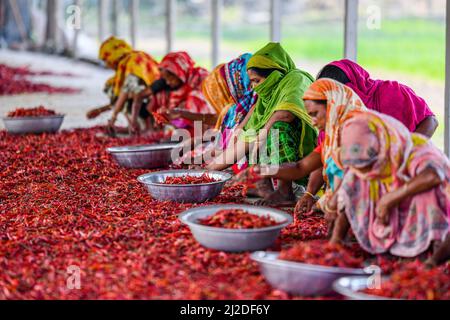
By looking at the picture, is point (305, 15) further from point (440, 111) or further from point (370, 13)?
point (370, 13)

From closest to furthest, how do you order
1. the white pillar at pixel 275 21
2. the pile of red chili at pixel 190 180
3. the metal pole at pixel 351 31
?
1. the pile of red chili at pixel 190 180
2. the metal pole at pixel 351 31
3. the white pillar at pixel 275 21

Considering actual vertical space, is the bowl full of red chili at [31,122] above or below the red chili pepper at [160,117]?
below

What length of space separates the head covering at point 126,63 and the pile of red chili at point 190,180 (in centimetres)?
334

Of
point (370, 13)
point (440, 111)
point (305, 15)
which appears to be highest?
point (305, 15)

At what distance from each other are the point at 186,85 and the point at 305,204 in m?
3.29

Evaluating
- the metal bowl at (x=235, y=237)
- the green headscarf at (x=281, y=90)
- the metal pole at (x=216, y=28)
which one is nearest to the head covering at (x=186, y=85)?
the green headscarf at (x=281, y=90)

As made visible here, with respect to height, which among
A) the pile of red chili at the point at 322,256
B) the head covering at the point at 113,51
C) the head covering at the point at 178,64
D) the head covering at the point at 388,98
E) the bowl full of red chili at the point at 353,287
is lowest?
the bowl full of red chili at the point at 353,287

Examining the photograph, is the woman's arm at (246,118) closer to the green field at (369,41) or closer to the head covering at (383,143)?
the head covering at (383,143)

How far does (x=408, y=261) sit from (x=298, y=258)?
0.61 metres

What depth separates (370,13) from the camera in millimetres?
5547

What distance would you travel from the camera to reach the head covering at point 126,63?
319 inches

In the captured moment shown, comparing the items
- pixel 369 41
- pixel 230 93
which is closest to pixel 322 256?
pixel 230 93

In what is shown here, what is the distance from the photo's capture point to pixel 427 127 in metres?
4.29

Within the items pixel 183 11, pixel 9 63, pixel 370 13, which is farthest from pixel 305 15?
pixel 370 13
